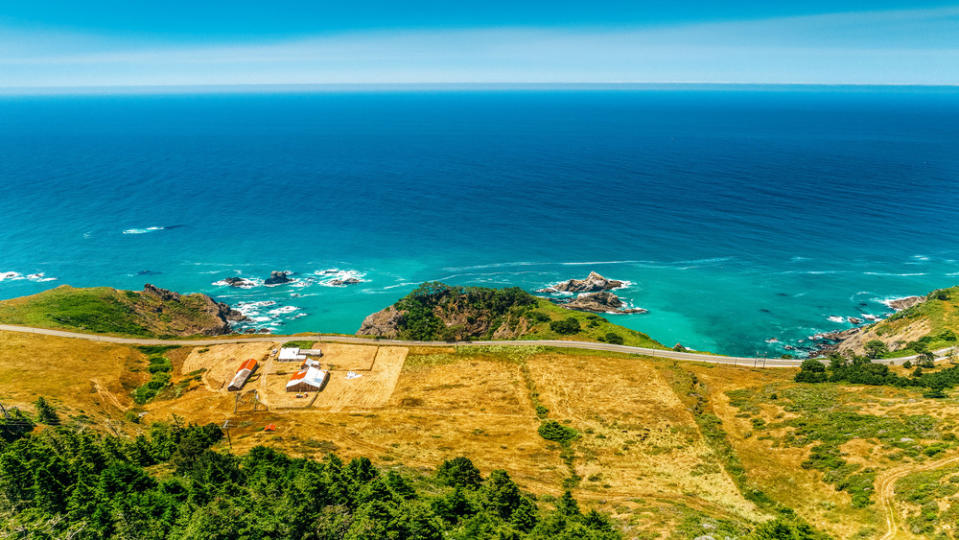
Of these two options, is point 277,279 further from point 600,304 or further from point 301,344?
point 600,304

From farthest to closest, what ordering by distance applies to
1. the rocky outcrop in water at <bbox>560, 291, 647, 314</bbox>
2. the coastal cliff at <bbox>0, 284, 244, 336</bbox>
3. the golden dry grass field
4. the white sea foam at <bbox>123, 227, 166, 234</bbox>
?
the white sea foam at <bbox>123, 227, 166, 234</bbox>
the rocky outcrop in water at <bbox>560, 291, 647, 314</bbox>
the coastal cliff at <bbox>0, 284, 244, 336</bbox>
the golden dry grass field

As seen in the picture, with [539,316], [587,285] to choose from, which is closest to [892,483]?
[539,316]

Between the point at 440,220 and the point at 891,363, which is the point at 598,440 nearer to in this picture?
the point at 891,363

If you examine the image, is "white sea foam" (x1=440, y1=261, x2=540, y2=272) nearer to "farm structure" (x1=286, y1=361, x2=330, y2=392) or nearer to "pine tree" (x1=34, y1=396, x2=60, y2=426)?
"farm structure" (x1=286, y1=361, x2=330, y2=392)

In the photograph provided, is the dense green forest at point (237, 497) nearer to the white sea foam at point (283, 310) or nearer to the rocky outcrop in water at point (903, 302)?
the white sea foam at point (283, 310)

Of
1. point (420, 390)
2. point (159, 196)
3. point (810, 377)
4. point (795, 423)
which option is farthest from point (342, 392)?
point (159, 196)

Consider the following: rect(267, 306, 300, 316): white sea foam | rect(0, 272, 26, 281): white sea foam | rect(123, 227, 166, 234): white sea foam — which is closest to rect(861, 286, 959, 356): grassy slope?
rect(267, 306, 300, 316): white sea foam

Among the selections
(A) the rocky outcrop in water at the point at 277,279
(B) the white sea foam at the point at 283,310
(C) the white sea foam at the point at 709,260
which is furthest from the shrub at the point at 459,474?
(C) the white sea foam at the point at 709,260
